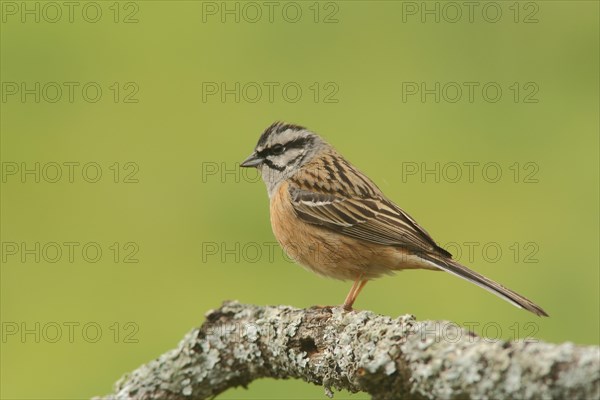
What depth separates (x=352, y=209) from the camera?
6723 millimetres

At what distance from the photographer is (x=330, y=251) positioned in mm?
6449

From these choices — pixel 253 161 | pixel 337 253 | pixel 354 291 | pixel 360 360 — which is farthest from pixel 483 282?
pixel 253 161

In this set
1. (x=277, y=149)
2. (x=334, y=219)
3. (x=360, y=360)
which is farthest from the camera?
(x=277, y=149)

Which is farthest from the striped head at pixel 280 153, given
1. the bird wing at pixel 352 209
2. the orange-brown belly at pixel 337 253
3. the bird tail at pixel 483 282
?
the bird tail at pixel 483 282

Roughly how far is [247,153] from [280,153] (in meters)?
2.77

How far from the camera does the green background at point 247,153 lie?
27.6ft

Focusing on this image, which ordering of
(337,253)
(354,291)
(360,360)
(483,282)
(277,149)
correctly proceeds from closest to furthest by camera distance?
(360,360), (483,282), (354,291), (337,253), (277,149)

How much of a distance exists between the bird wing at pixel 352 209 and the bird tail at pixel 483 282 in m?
0.12

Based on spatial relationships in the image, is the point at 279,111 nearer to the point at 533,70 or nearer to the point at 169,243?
the point at 169,243

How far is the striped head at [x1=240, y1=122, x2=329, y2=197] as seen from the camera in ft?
24.0

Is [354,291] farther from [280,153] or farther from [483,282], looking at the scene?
[280,153]

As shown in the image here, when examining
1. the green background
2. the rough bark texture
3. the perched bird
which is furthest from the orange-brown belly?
the green background

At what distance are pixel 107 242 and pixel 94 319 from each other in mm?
1063

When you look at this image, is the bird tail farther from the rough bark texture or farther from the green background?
the green background
